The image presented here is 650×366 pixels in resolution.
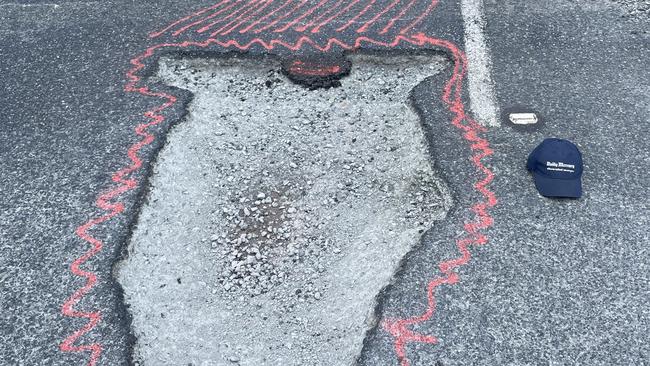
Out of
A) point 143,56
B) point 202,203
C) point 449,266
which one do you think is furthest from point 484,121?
point 143,56

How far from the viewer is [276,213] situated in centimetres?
413

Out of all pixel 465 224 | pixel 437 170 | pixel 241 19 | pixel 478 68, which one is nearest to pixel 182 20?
pixel 241 19

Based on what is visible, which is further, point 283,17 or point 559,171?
point 283,17

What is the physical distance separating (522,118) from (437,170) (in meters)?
0.83

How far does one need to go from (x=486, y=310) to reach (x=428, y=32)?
273cm

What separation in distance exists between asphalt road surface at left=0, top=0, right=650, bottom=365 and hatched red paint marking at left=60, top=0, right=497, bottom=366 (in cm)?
1

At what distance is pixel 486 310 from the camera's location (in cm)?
334

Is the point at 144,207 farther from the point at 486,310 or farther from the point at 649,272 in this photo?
the point at 649,272

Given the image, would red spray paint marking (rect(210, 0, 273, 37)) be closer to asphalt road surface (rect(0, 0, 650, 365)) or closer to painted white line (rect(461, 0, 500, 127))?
asphalt road surface (rect(0, 0, 650, 365))

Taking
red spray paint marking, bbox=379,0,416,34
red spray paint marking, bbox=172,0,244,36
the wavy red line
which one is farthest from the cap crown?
red spray paint marking, bbox=172,0,244,36

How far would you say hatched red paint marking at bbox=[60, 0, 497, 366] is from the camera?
3.32 m

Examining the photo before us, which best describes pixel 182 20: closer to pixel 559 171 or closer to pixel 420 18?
pixel 420 18

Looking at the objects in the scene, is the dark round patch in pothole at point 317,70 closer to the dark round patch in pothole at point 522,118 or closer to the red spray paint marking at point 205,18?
the red spray paint marking at point 205,18

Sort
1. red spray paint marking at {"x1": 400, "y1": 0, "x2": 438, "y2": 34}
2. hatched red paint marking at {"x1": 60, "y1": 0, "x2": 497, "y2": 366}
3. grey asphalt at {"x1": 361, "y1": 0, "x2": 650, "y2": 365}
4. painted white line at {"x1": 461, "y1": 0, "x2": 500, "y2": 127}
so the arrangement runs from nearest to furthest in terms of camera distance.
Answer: grey asphalt at {"x1": 361, "y1": 0, "x2": 650, "y2": 365} < hatched red paint marking at {"x1": 60, "y1": 0, "x2": 497, "y2": 366} < painted white line at {"x1": 461, "y1": 0, "x2": 500, "y2": 127} < red spray paint marking at {"x1": 400, "y1": 0, "x2": 438, "y2": 34}
